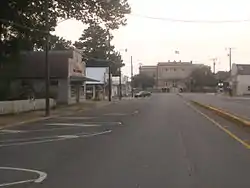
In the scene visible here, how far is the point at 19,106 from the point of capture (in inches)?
1545

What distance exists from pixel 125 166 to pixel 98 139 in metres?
7.15

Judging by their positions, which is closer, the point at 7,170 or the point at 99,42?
the point at 7,170

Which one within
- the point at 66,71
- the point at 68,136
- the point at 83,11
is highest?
the point at 83,11

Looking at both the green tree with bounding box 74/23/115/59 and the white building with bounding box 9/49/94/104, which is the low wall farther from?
the green tree with bounding box 74/23/115/59

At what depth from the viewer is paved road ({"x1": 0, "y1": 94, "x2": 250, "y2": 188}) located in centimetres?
1085

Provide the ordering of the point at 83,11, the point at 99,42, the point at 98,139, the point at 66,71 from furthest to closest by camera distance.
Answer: the point at 99,42
the point at 66,71
the point at 83,11
the point at 98,139

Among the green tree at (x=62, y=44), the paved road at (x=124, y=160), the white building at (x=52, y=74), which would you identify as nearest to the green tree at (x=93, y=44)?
the green tree at (x=62, y=44)

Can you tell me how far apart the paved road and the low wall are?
1385cm

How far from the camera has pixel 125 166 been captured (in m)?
12.9

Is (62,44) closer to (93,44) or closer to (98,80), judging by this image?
(98,80)

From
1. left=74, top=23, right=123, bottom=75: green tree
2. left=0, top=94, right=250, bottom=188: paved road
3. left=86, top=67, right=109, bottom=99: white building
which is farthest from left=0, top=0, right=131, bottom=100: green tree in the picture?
left=74, top=23, right=123, bottom=75: green tree

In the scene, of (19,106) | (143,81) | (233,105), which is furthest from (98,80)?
(143,81)

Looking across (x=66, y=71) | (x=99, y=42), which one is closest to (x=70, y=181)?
(x=66, y=71)

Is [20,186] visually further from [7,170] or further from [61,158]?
[61,158]
